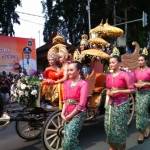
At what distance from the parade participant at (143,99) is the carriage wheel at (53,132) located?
1840 millimetres

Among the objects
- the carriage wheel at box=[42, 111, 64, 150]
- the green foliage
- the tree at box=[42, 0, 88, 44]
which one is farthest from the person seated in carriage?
the tree at box=[42, 0, 88, 44]

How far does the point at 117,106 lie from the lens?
25.7 feet

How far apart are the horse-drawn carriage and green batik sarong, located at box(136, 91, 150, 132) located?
0.78 metres

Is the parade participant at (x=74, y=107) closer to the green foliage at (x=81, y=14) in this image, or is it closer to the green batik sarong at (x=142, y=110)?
the green batik sarong at (x=142, y=110)

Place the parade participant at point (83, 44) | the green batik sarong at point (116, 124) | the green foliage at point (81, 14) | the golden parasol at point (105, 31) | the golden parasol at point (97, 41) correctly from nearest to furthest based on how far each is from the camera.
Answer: the green batik sarong at point (116, 124)
the parade participant at point (83, 44)
the golden parasol at point (97, 41)
the golden parasol at point (105, 31)
the green foliage at point (81, 14)

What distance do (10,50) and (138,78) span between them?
16.6 meters

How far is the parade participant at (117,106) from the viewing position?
7.79 meters

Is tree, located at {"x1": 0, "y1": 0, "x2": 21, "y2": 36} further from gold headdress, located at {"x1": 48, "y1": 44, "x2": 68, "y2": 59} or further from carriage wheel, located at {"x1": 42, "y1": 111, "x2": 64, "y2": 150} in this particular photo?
carriage wheel, located at {"x1": 42, "y1": 111, "x2": 64, "y2": 150}

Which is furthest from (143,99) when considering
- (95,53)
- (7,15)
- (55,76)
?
(7,15)

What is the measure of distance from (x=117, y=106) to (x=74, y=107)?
1.19m

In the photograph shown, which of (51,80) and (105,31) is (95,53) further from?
(51,80)

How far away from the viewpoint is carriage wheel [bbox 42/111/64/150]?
8.45 meters

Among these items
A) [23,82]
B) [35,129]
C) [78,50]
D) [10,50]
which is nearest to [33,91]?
[23,82]

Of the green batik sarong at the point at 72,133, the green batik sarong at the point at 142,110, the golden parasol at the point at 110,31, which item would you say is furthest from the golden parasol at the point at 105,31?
the green batik sarong at the point at 72,133
